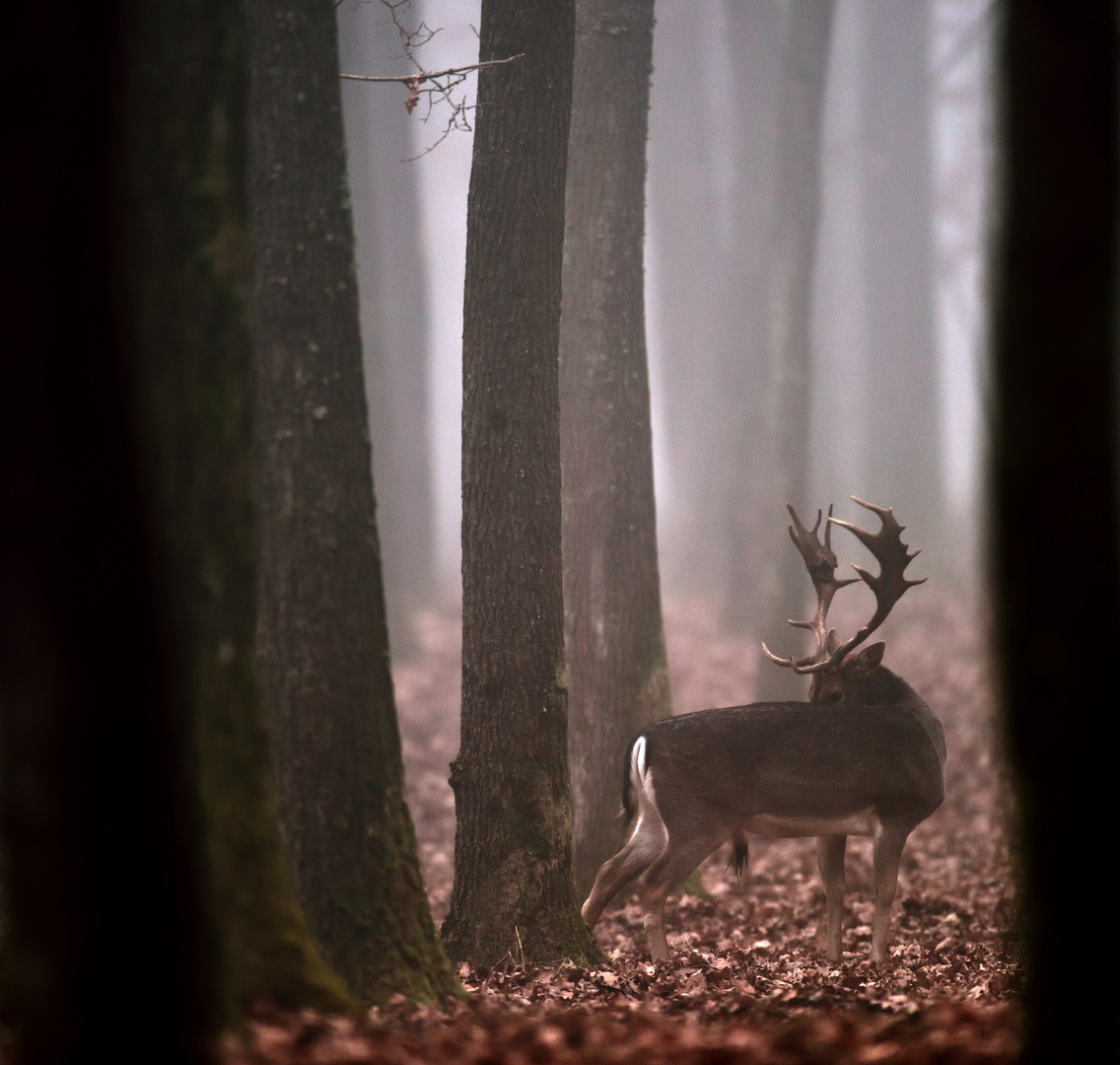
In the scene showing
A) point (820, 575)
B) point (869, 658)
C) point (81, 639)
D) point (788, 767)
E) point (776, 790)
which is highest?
point (81, 639)

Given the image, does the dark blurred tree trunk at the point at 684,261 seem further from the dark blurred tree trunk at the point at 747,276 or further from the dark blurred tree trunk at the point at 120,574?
the dark blurred tree trunk at the point at 120,574

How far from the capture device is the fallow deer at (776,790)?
25.8 feet

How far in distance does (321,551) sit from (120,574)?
5.52 feet

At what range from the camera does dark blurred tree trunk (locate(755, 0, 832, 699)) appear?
1608 centimetres

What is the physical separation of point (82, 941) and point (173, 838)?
36 cm

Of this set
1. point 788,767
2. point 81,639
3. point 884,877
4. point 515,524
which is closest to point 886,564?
point 788,767

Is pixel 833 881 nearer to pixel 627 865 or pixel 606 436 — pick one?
pixel 627 865

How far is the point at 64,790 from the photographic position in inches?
137

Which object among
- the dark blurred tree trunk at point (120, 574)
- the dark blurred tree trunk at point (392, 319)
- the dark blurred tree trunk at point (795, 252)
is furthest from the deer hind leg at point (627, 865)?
the dark blurred tree trunk at point (392, 319)

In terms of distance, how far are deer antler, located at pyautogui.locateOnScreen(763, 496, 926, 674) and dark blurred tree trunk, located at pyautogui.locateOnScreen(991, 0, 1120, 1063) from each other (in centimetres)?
456

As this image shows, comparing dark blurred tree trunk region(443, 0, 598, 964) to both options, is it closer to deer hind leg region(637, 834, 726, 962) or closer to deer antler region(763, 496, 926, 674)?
deer hind leg region(637, 834, 726, 962)

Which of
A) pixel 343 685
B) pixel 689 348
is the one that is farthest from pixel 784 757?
pixel 689 348

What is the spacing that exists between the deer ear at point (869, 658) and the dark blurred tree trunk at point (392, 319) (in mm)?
10816

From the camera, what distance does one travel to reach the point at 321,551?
527 cm
